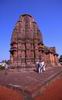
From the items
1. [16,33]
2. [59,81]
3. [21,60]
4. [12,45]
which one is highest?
[16,33]

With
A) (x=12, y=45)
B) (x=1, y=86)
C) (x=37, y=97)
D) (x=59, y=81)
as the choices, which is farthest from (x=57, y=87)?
(x=12, y=45)

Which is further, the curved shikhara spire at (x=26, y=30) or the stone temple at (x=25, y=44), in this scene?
the curved shikhara spire at (x=26, y=30)

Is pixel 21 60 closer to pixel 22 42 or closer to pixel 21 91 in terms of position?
pixel 22 42

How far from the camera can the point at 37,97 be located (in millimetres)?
9453

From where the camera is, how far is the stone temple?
18.9m

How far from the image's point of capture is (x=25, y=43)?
19312 millimetres

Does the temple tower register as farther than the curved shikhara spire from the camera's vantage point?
No

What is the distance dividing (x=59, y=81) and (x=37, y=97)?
8.36 feet

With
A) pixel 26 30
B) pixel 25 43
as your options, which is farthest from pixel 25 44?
pixel 26 30

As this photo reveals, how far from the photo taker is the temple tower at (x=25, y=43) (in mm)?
18922

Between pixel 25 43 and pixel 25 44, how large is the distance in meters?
0.13

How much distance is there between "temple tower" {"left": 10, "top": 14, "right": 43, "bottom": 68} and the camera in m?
18.9

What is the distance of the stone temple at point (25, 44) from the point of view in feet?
62.1

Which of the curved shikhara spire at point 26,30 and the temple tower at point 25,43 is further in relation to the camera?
the curved shikhara spire at point 26,30
